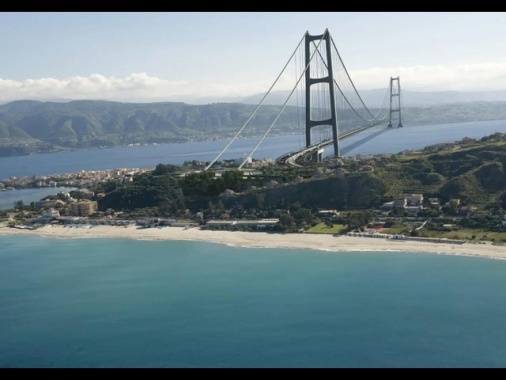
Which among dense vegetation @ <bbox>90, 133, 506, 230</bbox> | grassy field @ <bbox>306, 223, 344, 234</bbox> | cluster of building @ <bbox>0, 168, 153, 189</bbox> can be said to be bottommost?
cluster of building @ <bbox>0, 168, 153, 189</bbox>

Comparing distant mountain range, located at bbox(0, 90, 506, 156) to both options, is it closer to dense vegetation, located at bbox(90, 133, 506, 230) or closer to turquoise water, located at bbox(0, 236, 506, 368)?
dense vegetation, located at bbox(90, 133, 506, 230)

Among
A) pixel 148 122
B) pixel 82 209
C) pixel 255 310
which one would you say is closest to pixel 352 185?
pixel 255 310

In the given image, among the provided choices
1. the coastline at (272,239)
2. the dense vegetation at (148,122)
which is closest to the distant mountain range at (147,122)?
the dense vegetation at (148,122)

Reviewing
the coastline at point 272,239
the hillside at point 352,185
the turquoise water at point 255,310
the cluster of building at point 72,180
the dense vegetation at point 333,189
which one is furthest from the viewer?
the cluster of building at point 72,180

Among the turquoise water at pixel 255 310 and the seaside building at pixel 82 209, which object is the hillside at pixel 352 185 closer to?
the seaside building at pixel 82 209

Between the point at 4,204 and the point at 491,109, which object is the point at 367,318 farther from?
the point at 491,109

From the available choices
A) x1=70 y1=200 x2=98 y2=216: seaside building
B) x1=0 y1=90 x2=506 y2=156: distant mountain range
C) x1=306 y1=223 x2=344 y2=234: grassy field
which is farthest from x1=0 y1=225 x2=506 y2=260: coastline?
x1=0 y1=90 x2=506 y2=156: distant mountain range
